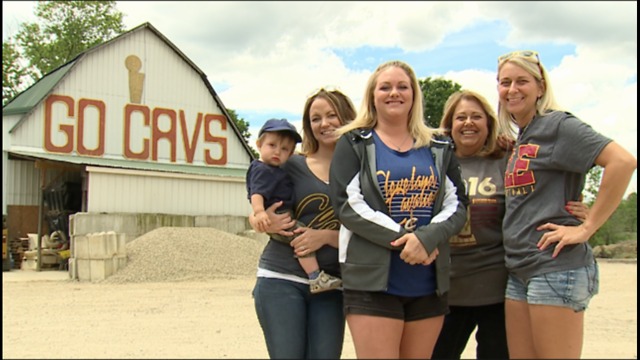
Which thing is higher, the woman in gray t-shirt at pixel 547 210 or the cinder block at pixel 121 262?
the woman in gray t-shirt at pixel 547 210

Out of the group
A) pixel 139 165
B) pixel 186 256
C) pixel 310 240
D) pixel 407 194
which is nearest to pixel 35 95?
pixel 139 165

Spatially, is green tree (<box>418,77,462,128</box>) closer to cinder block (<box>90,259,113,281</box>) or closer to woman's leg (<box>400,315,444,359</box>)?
cinder block (<box>90,259,113,281</box>)

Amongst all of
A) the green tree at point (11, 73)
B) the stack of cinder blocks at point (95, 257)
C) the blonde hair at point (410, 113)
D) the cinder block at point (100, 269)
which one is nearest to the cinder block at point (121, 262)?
the stack of cinder blocks at point (95, 257)

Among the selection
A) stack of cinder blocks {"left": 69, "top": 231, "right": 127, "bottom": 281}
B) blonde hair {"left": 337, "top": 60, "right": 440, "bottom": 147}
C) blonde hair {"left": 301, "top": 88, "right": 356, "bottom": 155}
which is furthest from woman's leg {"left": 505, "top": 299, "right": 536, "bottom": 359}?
stack of cinder blocks {"left": 69, "top": 231, "right": 127, "bottom": 281}

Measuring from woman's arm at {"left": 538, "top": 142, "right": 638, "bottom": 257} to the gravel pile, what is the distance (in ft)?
44.5

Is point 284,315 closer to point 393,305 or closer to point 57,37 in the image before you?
point 393,305

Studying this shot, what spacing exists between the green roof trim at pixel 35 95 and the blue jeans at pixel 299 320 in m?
19.4

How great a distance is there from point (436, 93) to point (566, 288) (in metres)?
37.0

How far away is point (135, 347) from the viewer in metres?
7.55

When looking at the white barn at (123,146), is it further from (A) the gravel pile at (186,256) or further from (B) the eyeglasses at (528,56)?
(B) the eyeglasses at (528,56)

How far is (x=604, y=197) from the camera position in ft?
9.71

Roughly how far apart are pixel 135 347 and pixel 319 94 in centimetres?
527

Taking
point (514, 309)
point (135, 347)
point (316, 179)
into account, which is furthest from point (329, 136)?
point (135, 347)

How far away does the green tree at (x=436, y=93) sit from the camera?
3788cm
